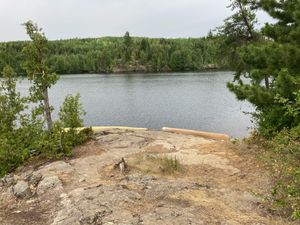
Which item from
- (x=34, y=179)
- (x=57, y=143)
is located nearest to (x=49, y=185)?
(x=34, y=179)

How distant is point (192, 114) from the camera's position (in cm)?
4016

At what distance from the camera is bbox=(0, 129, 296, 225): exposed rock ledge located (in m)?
7.89

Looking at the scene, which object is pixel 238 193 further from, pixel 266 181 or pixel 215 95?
pixel 215 95

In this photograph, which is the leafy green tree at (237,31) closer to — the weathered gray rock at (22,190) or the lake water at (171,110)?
the lake water at (171,110)

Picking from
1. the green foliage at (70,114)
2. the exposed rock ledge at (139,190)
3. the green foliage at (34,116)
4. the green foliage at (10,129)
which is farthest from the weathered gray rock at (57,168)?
the green foliage at (70,114)

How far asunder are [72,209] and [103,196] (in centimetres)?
79

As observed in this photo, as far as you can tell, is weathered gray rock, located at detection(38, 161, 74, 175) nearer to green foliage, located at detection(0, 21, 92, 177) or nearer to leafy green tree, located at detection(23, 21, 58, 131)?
green foliage, located at detection(0, 21, 92, 177)

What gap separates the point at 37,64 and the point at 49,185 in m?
5.73

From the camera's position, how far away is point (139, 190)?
30.5 feet

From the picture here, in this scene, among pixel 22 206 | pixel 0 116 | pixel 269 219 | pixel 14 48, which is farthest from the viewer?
pixel 14 48

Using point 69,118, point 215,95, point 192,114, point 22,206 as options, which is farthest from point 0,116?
point 215,95

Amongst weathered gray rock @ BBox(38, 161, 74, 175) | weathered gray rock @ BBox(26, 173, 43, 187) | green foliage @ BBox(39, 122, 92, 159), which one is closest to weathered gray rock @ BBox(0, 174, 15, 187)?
weathered gray rock @ BBox(26, 173, 43, 187)

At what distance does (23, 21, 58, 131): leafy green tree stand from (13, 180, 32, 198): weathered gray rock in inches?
161

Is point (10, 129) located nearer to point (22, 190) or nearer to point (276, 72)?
point (22, 190)
